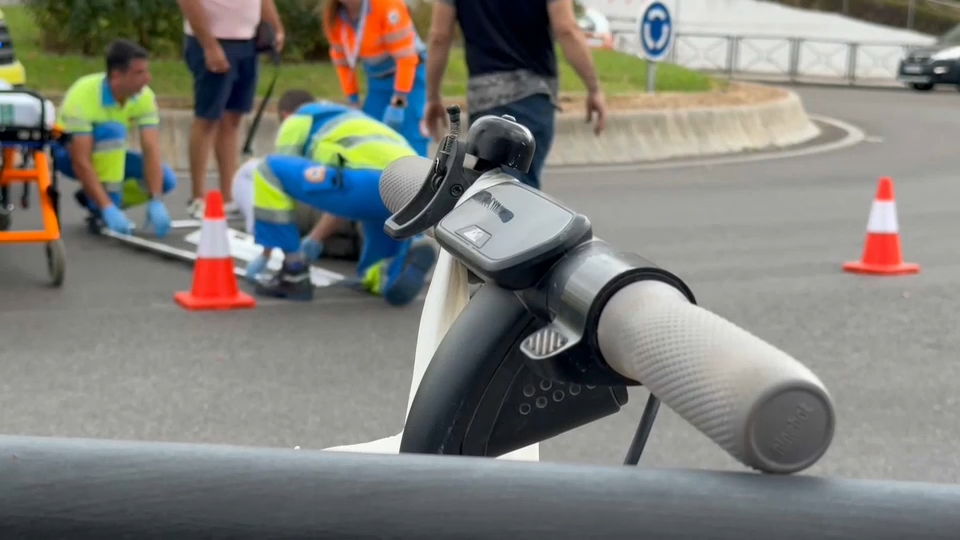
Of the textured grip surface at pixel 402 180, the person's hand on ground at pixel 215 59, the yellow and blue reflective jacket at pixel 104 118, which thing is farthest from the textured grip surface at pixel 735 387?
the person's hand on ground at pixel 215 59

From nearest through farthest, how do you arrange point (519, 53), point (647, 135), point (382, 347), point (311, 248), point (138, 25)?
1. point (382, 347)
2. point (519, 53)
3. point (311, 248)
4. point (647, 135)
5. point (138, 25)

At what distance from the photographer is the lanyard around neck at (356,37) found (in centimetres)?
884

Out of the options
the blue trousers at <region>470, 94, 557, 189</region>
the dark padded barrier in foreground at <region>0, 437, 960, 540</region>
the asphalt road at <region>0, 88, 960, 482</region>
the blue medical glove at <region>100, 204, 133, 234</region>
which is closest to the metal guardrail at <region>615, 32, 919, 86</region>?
the asphalt road at <region>0, 88, 960, 482</region>

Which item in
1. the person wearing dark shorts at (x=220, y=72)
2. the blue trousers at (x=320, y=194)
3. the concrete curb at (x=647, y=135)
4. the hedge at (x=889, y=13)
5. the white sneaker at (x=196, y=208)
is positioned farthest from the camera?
the hedge at (x=889, y=13)

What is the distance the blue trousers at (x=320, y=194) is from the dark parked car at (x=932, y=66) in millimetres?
24935

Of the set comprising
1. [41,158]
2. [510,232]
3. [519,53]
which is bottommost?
[41,158]

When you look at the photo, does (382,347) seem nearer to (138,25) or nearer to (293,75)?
(293,75)

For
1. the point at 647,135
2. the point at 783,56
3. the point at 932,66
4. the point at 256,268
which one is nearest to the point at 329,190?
the point at 256,268

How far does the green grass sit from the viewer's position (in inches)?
609

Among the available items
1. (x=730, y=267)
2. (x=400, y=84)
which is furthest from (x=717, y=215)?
(x=400, y=84)

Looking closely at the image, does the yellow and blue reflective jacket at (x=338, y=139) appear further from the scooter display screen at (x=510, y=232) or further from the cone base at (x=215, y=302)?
the scooter display screen at (x=510, y=232)

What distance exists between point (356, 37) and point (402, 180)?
734cm

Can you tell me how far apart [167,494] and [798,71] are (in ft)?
120

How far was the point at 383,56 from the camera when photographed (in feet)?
29.6
